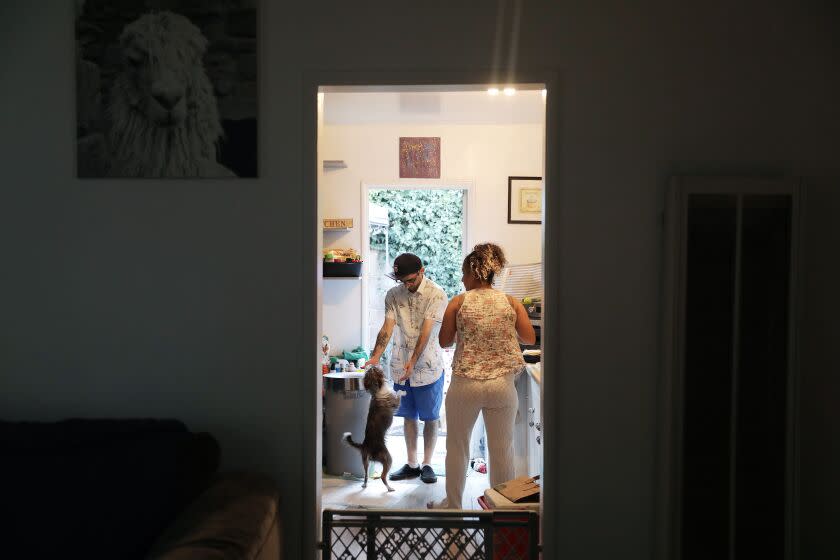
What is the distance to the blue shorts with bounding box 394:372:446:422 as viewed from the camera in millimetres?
4051

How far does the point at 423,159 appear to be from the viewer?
489 centimetres

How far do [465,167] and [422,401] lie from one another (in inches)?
77.4

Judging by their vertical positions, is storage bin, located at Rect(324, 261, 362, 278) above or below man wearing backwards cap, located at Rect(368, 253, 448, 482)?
above

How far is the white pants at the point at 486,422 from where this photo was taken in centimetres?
316

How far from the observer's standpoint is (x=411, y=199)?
17.4 ft
